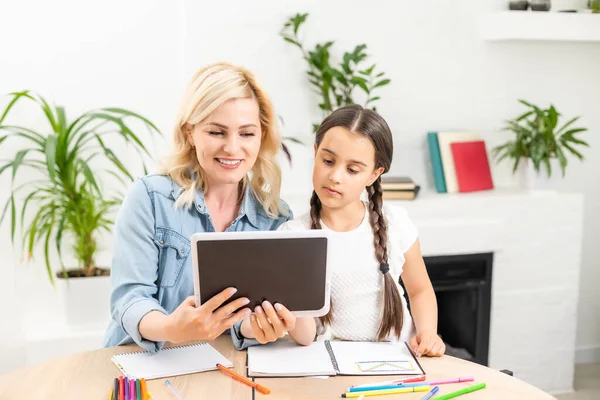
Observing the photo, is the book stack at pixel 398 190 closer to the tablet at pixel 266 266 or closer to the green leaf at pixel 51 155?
the green leaf at pixel 51 155

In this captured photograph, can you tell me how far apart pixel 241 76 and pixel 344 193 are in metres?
0.36

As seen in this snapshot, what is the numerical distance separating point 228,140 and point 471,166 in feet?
5.65

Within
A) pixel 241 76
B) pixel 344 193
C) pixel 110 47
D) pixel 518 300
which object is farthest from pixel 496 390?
pixel 110 47

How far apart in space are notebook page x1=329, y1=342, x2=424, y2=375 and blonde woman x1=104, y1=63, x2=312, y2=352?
0.13m

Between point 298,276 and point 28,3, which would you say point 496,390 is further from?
point 28,3

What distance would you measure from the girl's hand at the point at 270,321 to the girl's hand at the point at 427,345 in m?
0.30

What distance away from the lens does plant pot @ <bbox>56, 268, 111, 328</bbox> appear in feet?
8.32

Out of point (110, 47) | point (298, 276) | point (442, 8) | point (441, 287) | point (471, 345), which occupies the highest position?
point (442, 8)

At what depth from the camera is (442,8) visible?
3.02m

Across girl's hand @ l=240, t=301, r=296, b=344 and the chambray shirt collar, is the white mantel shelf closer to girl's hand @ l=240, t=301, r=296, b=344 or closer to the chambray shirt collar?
the chambray shirt collar

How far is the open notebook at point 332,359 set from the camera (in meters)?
1.35

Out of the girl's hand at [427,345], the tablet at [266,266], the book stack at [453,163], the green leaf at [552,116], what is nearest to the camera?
the tablet at [266,266]

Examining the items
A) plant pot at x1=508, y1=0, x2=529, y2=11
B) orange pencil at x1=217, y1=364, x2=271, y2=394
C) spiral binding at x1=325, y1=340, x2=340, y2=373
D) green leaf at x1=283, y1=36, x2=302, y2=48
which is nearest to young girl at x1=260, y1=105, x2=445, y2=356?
spiral binding at x1=325, y1=340, x2=340, y2=373

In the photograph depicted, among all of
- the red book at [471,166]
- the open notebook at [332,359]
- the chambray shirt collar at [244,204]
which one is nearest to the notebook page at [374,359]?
the open notebook at [332,359]
